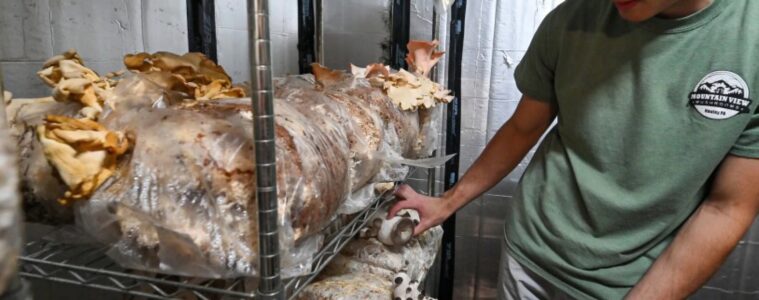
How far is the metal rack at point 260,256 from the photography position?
460mm

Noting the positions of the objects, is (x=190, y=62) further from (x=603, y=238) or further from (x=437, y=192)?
(x=437, y=192)

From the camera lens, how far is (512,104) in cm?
198

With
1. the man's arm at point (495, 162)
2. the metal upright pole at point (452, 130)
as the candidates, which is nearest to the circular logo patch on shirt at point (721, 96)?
the man's arm at point (495, 162)

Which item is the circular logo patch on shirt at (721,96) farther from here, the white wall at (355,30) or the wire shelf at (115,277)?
the white wall at (355,30)

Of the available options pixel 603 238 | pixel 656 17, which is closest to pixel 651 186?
pixel 603 238

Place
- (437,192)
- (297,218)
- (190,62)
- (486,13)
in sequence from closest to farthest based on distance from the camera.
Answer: (297,218), (190,62), (486,13), (437,192)

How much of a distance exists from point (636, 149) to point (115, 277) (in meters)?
0.83

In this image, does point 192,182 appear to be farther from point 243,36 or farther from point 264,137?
point 243,36

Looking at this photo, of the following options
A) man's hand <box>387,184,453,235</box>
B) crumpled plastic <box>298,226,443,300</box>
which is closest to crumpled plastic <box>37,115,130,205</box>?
crumpled plastic <box>298,226,443,300</box>

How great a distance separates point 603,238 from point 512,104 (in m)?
1.14

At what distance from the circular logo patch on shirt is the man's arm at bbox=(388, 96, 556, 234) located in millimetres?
311

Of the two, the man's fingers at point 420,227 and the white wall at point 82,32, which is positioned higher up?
the white wall at point 82,32

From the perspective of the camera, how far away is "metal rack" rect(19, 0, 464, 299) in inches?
18.1

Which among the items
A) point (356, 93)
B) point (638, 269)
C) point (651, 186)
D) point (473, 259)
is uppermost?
point (356, 93)
